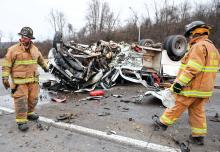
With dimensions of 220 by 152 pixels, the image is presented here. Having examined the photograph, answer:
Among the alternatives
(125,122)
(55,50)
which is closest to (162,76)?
(55,50)

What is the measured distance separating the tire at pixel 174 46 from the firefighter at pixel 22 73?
5.68 metres

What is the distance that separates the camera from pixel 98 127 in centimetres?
452

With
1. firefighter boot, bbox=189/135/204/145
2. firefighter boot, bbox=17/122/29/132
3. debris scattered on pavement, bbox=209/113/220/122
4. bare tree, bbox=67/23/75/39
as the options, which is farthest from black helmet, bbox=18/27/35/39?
bare tree, bbox=67/23/75/39

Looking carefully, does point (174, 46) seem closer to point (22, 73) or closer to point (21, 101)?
point (22, 73)

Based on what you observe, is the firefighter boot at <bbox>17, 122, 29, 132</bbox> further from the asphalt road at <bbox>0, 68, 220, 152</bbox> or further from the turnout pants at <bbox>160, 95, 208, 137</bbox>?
the turnout pants at <bbox>160, 95, 208, 137</bbox>

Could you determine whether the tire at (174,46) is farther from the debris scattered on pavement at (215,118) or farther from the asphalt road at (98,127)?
the debris scattered on pavement at (215,118)

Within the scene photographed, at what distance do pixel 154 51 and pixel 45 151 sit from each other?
21.5 feet

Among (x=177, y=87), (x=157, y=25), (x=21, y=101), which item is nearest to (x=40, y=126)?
(x=21, y=101)

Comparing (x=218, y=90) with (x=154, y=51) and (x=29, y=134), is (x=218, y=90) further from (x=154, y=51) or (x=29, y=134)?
(x=29, y=134)

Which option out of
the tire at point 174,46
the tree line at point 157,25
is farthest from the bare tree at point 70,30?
the tire at point 174,46

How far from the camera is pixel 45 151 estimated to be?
360 centimetres

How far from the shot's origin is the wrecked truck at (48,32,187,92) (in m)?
7.60

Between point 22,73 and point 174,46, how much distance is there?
6.17 metres

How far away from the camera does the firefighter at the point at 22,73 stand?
4.52 meters
